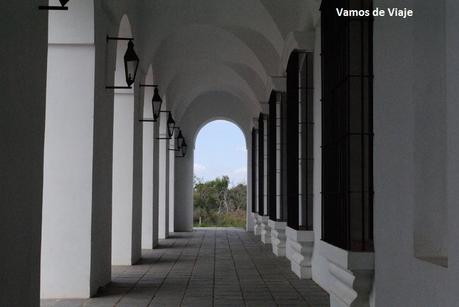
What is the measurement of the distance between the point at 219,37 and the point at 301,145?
7079 millimetres

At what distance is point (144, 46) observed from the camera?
565 inches

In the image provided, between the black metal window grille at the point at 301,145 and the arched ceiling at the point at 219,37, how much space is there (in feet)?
2.55

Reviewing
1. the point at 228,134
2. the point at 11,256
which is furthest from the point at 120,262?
the point at 228,134

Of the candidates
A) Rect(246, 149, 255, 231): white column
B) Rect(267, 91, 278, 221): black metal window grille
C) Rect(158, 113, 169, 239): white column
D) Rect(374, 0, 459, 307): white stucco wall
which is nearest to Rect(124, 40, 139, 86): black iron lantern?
Rect(374, 0, 459, 307): white stucco wall

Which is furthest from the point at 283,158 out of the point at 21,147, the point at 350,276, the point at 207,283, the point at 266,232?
the point at 21,147

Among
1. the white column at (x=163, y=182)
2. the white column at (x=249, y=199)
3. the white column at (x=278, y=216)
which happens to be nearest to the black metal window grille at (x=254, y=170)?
the white column at (x=249, y=199)

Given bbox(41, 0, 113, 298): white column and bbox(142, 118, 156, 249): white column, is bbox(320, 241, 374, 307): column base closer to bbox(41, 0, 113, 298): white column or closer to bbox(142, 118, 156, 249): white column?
bbox(41, 0, 113, 298): white column

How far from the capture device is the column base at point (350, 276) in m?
6.08

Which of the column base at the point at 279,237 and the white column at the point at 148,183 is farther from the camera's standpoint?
the white column at the point at 148,183

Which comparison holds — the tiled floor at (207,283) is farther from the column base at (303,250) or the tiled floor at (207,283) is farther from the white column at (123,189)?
the white column at (123,189)

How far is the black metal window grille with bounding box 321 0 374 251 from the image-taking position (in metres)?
6.49

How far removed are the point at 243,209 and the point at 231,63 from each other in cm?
1855

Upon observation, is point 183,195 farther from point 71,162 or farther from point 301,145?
point 71,162

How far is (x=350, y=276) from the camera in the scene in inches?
249
